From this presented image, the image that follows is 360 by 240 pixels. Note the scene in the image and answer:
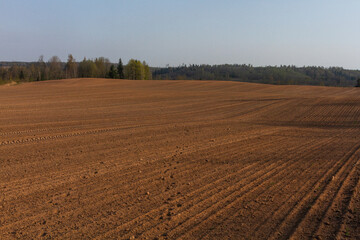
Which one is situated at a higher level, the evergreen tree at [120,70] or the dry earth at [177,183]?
the evergreen tree at [120,70]

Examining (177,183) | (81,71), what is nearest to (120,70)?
(81,71)

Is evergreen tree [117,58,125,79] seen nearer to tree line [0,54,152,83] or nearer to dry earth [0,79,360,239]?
tree line [0,54,152,83]

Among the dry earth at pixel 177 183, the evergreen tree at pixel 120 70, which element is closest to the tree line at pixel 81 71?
the evergreen tree at pixel 120 70

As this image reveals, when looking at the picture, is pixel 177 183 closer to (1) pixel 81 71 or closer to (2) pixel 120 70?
(2) pixel 120 70

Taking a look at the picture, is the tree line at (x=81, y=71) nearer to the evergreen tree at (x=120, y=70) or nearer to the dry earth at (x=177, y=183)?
the evergreen tree at (x=120, y=70)

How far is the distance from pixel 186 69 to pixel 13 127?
573 feet

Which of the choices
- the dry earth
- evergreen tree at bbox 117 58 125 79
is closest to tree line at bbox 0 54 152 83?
evergreen tree at bbox 117 58 125 79

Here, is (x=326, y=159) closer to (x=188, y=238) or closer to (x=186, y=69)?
(x=188, y=238)

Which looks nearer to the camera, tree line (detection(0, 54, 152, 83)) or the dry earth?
the dry earth

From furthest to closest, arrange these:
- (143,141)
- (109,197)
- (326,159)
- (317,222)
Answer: (143,141), (326,159), (109,197), (317,222)

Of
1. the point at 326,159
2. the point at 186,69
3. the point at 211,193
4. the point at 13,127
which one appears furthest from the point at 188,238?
the point at 186,69

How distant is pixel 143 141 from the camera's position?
1245 cm

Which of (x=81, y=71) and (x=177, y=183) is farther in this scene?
(x=81, y=71)

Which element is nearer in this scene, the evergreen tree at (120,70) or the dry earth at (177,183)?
the dry earth at (177,183)
